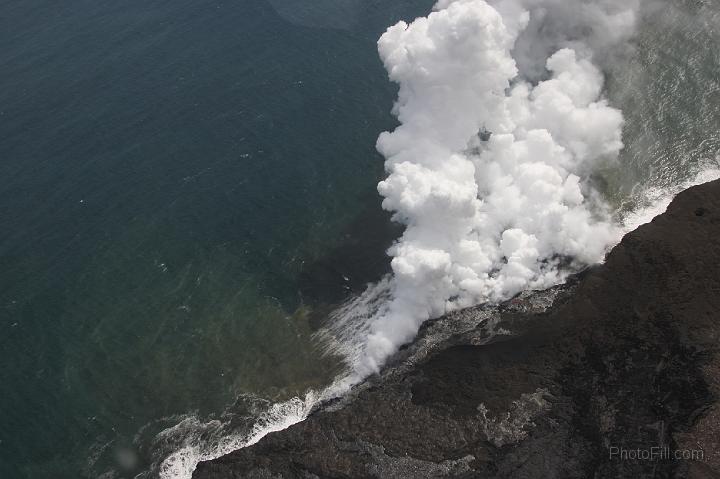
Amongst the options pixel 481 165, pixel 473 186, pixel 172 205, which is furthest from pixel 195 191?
pixel 481 165

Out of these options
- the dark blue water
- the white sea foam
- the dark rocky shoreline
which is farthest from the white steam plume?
the dark blue water

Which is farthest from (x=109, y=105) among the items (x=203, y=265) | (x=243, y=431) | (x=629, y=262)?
(x=629, y=262)

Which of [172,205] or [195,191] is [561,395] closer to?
[195,191]

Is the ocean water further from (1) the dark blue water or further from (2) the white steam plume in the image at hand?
(2) the white steam plume

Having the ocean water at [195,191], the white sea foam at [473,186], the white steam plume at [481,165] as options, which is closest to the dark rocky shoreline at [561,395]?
the white sea foam at [473,186]

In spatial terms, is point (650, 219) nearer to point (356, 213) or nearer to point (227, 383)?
point (356, 213)
